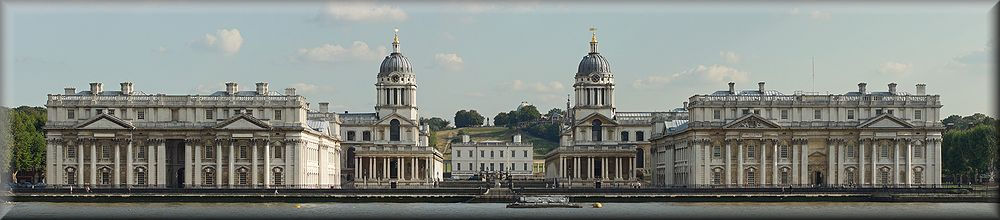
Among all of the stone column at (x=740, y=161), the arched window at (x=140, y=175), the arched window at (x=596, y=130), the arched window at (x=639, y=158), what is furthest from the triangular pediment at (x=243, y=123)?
the arched window at (x=639, y=158)

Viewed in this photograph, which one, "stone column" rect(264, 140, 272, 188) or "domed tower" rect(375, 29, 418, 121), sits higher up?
"domed tower" rect(375, 29, 418, 121)

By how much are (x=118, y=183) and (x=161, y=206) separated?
74.6ft

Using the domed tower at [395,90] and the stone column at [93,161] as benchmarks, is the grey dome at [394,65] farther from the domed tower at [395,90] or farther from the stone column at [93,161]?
the stone column at [93,161]

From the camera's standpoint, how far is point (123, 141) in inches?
4715

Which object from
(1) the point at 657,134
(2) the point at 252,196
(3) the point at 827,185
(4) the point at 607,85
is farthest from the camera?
(4) the point at 607,85

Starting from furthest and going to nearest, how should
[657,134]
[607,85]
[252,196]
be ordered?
[607,85] < [657,134] < [252,196]

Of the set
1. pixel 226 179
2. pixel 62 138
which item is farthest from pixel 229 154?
pixel 62 138

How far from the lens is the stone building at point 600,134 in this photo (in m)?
147

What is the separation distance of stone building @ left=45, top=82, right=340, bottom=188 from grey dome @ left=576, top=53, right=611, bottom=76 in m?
36.6

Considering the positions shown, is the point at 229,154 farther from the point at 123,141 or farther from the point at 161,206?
the point at 161,206

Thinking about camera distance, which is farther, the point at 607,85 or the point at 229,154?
the point at 607,85

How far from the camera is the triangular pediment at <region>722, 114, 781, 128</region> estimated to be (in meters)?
117

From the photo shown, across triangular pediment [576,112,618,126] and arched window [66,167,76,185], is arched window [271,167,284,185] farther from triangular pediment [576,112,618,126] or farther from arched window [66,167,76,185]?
triangular pediment [576,112,618,126]

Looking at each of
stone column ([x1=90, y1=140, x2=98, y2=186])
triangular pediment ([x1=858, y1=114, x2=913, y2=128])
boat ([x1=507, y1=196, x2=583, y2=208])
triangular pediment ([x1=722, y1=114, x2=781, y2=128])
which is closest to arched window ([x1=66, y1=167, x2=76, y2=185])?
stone column ([x1=90, y1=140, x2=98, y2=186])
